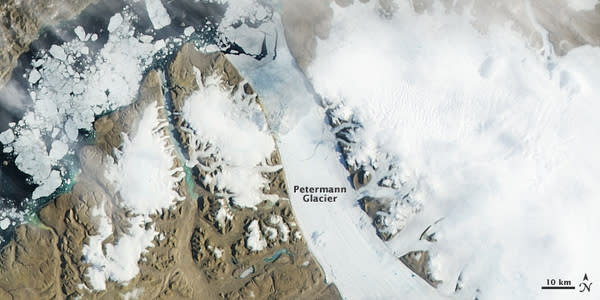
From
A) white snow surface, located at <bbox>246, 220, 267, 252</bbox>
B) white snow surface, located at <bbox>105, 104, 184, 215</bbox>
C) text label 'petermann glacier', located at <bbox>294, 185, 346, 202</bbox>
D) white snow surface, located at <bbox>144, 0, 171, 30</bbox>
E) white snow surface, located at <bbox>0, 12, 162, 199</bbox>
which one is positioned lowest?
white snow surface, located at <bbox>246, 220, 267, 252</bbox>

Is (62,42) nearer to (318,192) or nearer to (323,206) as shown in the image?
(318,192)

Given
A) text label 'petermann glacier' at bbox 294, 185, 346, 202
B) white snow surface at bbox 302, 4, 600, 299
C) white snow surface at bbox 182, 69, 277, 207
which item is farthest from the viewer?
text label 'petermann glacier' at bbox 294, 185, 346, 202

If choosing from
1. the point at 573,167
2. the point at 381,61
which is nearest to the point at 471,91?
the point at 381,61

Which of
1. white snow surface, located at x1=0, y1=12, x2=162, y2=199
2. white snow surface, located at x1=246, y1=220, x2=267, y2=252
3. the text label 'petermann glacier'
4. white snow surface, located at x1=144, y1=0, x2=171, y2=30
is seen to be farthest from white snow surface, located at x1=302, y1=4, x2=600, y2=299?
white snow surface, located at x1=0, y1=12, x2=162, y2=199

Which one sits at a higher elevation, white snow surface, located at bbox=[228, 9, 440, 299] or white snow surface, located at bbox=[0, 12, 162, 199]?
white snow surface, located at bbox=[0, 12, 162, 199]

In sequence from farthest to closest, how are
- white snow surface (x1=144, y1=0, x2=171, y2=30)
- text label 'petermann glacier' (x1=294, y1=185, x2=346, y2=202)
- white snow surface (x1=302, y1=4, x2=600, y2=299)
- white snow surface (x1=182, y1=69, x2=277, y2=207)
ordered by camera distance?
text label 'petermann glacier' (x1=294, y1=185, x2=346, y2=202) < white snow surface (x1=144, y1=0, x2=171, y2=30) < white snow surface (x1=182, y1=69, x2=277, y2=207) < white snow surface (x1=302, y1=4, x2=600, y2=299)

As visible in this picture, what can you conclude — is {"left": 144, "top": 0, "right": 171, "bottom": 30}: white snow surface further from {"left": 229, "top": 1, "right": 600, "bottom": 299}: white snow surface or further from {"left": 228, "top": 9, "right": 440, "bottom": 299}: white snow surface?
{"left": 229, "top": 1, "right": 600, "bottom": 299}: white snow surface

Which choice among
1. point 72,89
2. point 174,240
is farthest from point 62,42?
point 174,240

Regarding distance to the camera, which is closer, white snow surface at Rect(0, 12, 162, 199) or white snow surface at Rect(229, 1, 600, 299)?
white snow surface at Rect(229, 1, 600, 299)
